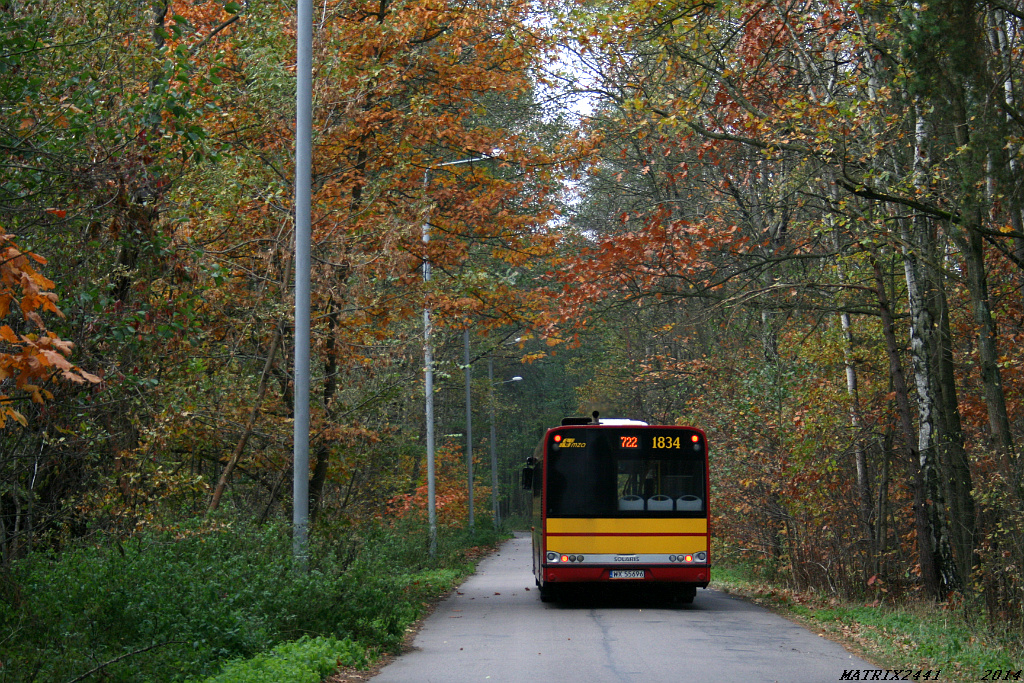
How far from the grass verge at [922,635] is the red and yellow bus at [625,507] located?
202 cm

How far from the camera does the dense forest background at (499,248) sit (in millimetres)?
9664

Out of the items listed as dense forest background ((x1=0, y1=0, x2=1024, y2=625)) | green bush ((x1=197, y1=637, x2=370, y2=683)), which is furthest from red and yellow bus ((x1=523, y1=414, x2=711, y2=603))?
green bush ((x1=197, y1=637, x2=370, y2=683))

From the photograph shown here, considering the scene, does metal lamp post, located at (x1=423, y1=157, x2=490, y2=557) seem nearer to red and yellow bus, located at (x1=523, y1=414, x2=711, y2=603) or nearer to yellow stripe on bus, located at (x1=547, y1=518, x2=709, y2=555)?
red and yellow bus, located at (x1=523, y1=414, x2=711, y2=603)

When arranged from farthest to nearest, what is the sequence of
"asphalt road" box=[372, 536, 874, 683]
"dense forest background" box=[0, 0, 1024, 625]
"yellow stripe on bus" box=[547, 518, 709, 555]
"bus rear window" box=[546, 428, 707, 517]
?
"bus rear window" box=[546, 428, 707, 517] < "yellow stripe on bus" box=[547, 518, 709, 555] < "asphalt road" box=[372, 536, 874, 683] < "dense forest background" box=[0, 0, 1024, 625]

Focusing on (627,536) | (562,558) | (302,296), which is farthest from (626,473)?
(302,296)

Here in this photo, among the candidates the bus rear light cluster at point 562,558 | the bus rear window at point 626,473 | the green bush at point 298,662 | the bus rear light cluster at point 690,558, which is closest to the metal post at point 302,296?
the green bush at point 298,662

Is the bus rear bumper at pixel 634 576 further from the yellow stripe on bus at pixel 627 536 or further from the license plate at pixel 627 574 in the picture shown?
the yellow stripe on bus at pixel 627 536

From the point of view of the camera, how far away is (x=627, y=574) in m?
16.7

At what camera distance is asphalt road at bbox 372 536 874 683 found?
980cm

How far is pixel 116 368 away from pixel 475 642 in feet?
18.4

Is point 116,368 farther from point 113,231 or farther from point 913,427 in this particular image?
point 913,427

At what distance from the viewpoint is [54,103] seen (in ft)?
29.7

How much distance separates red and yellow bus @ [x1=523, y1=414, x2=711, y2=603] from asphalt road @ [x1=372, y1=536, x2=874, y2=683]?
0.71 metres

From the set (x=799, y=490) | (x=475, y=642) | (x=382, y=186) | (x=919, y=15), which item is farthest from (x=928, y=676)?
(x=382, y=186)
